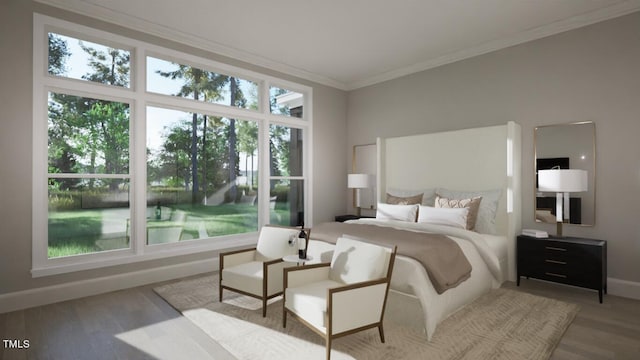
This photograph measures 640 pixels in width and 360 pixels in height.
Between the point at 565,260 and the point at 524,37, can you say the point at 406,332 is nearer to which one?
the point at 565,260

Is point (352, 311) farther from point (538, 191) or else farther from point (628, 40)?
point (628, 40)

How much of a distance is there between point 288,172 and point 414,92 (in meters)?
2.54

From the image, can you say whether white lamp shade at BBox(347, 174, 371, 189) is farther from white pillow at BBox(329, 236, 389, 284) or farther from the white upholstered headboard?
white pillow at BBox(329, 236, 389, 284)

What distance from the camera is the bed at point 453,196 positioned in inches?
112

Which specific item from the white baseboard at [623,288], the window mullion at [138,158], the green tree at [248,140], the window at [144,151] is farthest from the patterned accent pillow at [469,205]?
the window mullion at [138,158]

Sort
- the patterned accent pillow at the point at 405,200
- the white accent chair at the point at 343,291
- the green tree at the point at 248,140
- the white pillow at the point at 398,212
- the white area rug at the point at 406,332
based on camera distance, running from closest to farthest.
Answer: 1. the white accent chair at the point at 343,291
2. the white area rug at the point at 406,332
3. the white pillow at the point at 398,212
4. the patterned accent pillow at the point at 405,200
5. the green tree at the point at 248,140

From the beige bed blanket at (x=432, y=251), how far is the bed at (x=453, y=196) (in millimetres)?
54

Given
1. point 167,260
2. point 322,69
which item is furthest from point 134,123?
point 322,69

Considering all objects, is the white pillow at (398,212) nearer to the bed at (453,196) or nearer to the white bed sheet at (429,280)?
the bed at (453,196)

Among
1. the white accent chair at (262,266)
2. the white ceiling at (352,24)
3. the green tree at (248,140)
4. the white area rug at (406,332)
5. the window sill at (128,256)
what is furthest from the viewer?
the green tree at (248,140)

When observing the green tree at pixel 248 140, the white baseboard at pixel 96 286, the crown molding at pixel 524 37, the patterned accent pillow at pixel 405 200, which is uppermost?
the crown molding at pixel 524 37

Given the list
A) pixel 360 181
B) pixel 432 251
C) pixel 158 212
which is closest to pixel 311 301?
pixel 432 251

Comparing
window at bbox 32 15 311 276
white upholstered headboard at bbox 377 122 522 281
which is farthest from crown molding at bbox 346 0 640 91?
window at bbox 32 15 311 276

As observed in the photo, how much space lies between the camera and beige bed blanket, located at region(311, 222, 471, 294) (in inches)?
113
